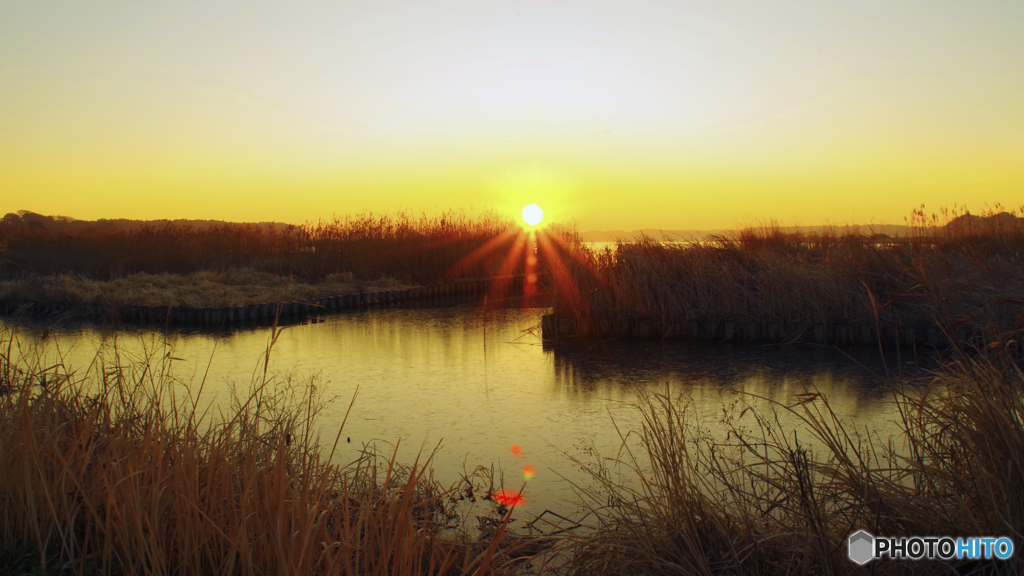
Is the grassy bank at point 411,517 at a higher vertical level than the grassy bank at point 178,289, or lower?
lower

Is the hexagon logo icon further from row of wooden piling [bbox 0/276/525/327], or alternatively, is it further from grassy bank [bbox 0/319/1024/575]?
row of wooden piling [bbox 0/276/525/327]

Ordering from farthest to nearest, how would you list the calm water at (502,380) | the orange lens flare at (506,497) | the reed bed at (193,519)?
the calm water at (502,380)
the orange lens flare at (506,497)
the reed bed at (193,519)

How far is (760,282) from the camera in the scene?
10.1 metres

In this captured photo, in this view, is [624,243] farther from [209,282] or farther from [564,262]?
[209,282]

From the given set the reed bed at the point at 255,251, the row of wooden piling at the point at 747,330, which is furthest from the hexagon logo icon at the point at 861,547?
the reed bed at the point at 255,251

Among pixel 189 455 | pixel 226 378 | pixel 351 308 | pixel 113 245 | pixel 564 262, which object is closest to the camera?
pixel 189 455

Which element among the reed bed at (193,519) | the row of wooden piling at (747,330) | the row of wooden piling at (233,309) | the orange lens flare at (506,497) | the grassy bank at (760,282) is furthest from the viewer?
the row of wooden piling at (233,309)

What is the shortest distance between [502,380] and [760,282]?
206 inches

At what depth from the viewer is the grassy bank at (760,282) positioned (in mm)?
9336

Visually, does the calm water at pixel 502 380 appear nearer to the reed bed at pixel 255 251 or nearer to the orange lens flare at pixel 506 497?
the orange lens flare at pixel 506 497

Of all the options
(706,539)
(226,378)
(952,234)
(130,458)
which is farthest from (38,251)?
(952,234)

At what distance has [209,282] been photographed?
48.9ft

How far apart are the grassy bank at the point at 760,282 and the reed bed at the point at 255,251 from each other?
9.61 m

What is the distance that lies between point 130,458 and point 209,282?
44.8 ft
